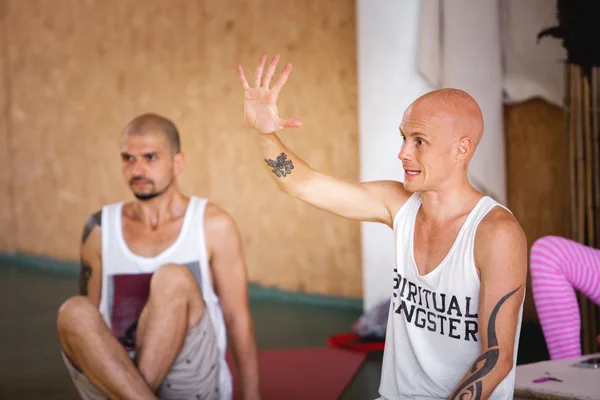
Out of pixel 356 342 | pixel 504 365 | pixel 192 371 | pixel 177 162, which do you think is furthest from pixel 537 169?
pixel 504 365

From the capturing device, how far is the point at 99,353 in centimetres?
262

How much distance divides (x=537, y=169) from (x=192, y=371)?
2360 millimetres

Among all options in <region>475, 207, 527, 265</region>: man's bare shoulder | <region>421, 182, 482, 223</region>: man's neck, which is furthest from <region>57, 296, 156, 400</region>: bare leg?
<region>475, 207, 527, 265</region>: man's bare shoulder

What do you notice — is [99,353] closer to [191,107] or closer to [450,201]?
[450,201]

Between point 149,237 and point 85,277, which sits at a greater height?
point 149,237

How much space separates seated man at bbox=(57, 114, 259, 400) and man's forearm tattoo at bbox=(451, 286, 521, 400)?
1048 millimetres

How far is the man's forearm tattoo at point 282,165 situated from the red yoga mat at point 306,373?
1238 millimetres

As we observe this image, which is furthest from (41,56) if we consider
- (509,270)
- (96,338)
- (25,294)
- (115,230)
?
(509,270)

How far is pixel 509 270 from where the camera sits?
200cm

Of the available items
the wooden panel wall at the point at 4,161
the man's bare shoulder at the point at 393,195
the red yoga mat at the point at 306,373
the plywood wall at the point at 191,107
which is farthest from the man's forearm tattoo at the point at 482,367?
the wooden panel wall at the point at 4,161

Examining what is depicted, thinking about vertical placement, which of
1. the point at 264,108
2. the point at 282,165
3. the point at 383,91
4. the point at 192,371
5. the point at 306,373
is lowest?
the point at 306,373

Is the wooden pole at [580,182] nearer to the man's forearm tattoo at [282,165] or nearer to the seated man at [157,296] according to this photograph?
the seated man at [157,296]

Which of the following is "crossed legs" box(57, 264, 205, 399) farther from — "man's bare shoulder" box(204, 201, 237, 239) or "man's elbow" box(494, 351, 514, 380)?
"man's elbow" box(494, 351, 514, 380)

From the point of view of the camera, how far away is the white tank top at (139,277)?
2939 millimetres
